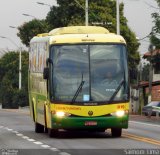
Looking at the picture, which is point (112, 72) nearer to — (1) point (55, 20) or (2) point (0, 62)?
(1) point (55, 20)

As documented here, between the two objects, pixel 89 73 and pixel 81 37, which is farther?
pixel 81 37

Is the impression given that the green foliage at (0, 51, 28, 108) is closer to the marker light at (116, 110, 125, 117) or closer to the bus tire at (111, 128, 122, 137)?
the bus tire at (111, 128, 122, 137)

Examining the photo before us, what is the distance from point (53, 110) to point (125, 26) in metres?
52.5

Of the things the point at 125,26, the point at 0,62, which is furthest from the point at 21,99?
the point at 125,26

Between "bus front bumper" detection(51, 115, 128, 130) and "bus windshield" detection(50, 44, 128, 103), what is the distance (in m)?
0.53

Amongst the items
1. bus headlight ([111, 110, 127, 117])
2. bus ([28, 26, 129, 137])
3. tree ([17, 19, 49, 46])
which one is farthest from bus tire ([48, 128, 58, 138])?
tree ([17, 19, 49, 46])

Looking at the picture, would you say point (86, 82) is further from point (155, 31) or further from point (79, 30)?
point (155, 31)

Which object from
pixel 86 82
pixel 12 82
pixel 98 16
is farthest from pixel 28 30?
pixel 86 82

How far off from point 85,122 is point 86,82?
1.19 meters

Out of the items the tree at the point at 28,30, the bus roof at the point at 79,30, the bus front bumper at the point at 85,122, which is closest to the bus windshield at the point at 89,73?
the bus front bumper at the point at 85,122

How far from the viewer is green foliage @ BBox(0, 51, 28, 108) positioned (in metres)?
95.0

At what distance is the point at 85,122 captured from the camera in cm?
2281

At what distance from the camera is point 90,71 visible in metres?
23.1

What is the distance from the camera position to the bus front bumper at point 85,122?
2280 centimetres
